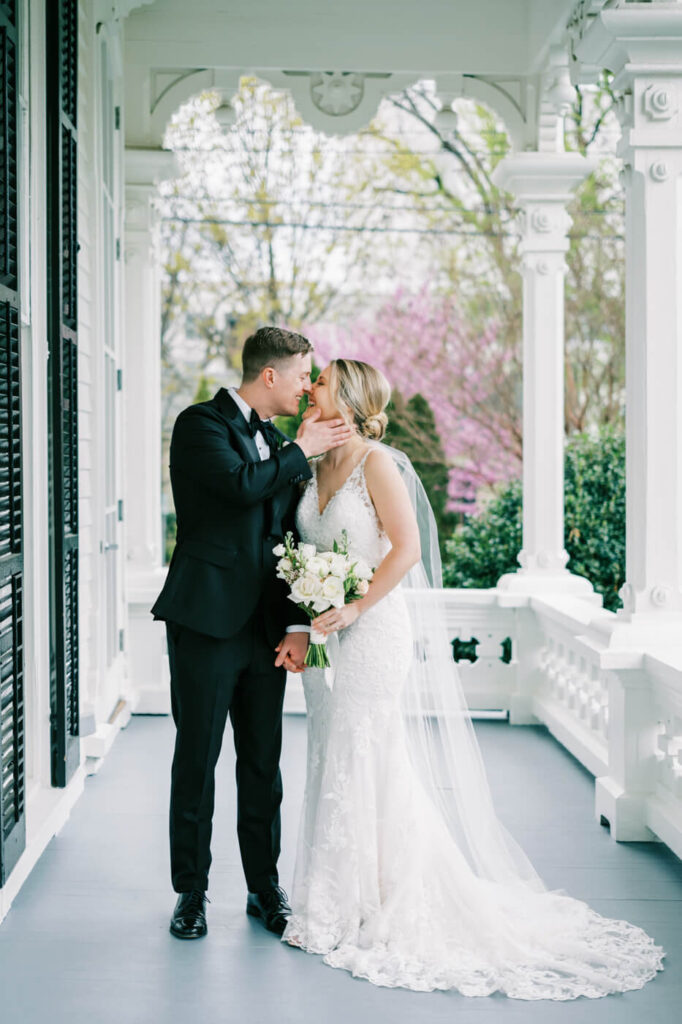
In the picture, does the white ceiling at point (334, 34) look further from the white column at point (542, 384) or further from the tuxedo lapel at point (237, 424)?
the tuxedo lapel at point (237, 424)

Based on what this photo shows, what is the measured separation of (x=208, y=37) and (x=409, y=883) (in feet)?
15.6

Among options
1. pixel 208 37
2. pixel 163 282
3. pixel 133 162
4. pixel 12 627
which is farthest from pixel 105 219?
pixel 163 282

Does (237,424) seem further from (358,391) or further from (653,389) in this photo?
(653,389)

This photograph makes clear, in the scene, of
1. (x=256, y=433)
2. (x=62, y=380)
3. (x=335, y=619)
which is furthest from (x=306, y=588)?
(x=62, y=380)

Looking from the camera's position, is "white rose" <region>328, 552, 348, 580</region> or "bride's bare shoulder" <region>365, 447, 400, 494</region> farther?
"bride's bare shoulder" <region>365, 447, 400, 494</region>

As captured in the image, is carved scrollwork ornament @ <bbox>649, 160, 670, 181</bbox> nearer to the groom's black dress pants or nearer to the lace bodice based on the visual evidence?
the lace bodice

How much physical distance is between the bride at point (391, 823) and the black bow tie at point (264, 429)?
0.15 meters

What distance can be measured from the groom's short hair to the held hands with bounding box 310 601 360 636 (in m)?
0.72

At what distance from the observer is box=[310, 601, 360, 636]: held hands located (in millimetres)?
3139

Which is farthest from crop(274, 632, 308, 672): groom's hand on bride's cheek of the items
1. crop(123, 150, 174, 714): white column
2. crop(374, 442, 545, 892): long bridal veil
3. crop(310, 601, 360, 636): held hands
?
crop(123, 150, 174, 714): white column

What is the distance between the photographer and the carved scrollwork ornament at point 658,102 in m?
3.98

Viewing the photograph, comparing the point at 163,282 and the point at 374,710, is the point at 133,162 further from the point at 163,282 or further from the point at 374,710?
the point at 163,282

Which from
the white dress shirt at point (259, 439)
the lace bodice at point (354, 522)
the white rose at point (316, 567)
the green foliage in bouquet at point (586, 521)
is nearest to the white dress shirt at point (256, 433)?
the white dress shirt at point (259, 439)

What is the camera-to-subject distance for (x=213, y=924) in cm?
331
